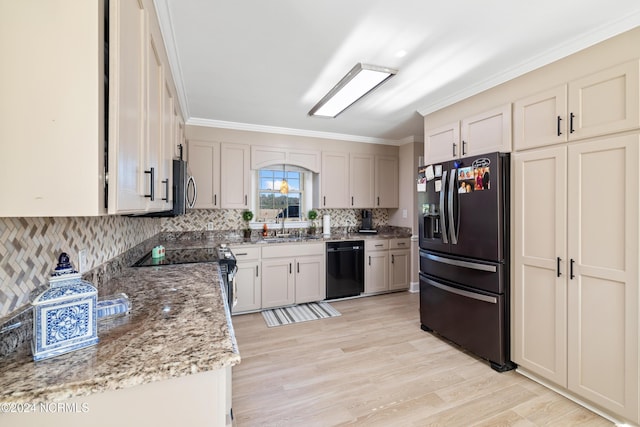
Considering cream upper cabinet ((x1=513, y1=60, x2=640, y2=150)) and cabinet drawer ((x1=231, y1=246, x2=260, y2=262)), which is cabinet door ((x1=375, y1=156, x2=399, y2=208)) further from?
cream upper cabinet ((x1=513, y1=60, x2=640, y2=150))

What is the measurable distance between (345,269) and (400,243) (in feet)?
3.41

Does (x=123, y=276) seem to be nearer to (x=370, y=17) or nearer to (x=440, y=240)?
(x=370, y=17)

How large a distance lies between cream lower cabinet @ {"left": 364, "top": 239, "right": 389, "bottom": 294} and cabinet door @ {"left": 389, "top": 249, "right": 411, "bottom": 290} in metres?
0.09

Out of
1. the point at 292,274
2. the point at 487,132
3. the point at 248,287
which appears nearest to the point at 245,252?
the point at 248,287

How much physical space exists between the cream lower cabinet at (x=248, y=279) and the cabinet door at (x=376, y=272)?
162 cm

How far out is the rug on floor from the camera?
3395mm

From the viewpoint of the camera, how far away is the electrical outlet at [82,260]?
137cm

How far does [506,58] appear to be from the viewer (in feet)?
7.14

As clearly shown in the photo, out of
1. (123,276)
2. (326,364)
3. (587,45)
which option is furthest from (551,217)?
(123,276)

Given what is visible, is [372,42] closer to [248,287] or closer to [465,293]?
[465,293]

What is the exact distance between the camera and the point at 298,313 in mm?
3619

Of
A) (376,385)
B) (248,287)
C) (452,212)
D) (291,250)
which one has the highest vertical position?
(452,212)

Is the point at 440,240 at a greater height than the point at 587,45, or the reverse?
the point at 587,45

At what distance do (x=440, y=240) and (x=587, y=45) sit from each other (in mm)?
1748
